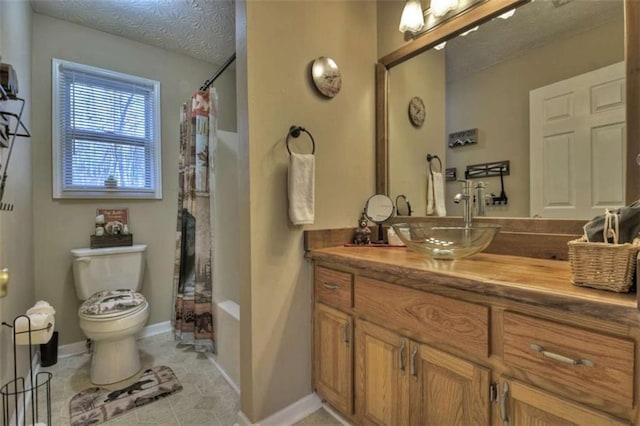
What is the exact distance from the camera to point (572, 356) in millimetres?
720

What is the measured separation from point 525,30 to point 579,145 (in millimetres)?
554

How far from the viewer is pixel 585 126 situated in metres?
1.13

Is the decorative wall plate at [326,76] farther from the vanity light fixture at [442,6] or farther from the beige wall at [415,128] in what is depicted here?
the vanity light fixture at [442,6]

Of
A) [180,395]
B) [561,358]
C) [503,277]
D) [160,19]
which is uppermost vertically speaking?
[160,19]

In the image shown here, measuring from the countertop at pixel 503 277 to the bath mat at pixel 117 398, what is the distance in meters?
1.29

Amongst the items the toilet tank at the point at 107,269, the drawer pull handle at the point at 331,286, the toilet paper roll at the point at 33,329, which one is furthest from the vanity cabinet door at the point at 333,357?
the toilet tank at the point at 107,269

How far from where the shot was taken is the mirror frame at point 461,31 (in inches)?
39.0

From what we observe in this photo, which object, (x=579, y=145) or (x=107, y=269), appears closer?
(x=579, y=145)

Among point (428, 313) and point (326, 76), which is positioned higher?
point (326, 76)

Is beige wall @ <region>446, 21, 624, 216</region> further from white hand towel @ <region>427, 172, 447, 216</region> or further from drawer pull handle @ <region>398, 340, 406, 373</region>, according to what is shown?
drawer pull handle @ <region>398, 340, 406, 373</region>

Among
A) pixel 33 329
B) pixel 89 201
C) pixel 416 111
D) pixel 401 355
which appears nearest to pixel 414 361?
pixel 401 355

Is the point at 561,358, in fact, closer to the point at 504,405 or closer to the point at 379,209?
the point at 504,405

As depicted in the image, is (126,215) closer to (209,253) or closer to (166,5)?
(209,253)

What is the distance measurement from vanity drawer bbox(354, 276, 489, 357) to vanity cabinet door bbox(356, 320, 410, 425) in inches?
3.1
